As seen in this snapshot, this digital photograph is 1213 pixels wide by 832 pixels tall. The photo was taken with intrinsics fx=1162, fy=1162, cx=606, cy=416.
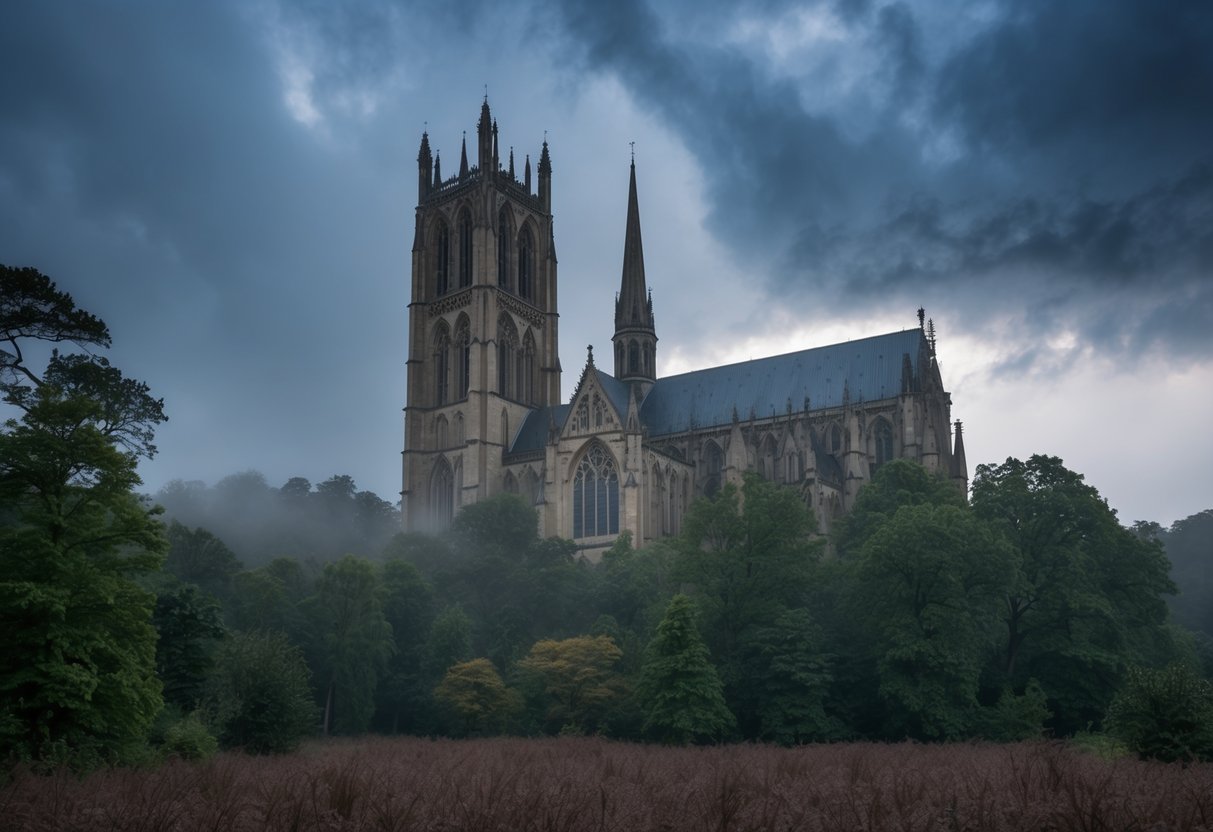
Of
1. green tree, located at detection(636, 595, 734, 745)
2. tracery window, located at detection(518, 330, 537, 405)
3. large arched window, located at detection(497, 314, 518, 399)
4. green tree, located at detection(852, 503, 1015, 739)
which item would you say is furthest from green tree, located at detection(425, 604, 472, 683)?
tracery window, located at detection(518, 330, 537, 405)

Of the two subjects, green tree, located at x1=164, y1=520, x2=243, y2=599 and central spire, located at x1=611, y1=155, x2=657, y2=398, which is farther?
central spire, located at x1=611, y1=155, x2=657, y2=398

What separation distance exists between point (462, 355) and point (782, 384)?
22314mm

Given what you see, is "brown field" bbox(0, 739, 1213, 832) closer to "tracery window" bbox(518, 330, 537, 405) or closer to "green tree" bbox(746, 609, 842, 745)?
"green tree" bbox(746, 609, 842, 745)

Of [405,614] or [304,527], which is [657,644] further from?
[304,527]

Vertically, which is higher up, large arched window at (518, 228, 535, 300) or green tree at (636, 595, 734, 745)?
large arched window at (518, 228, 535, 300)

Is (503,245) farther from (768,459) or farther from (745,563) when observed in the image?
(745,563)

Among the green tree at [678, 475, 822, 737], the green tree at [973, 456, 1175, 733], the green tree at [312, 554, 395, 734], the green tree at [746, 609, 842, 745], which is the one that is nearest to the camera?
the green tree at [746, 609, 842, 745]

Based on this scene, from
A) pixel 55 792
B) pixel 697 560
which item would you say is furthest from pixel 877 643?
pixel 55 792

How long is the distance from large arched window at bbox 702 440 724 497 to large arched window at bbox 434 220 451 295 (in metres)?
23.2

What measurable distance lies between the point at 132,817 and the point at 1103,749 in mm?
23527

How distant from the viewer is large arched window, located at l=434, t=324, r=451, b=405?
82125 mm

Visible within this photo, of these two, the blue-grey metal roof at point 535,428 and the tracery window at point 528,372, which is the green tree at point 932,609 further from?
the tracery window at point 528,372

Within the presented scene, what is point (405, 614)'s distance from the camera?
49.8 m

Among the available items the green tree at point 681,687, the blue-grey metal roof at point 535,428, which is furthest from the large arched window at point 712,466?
the green tree at point 681,687
